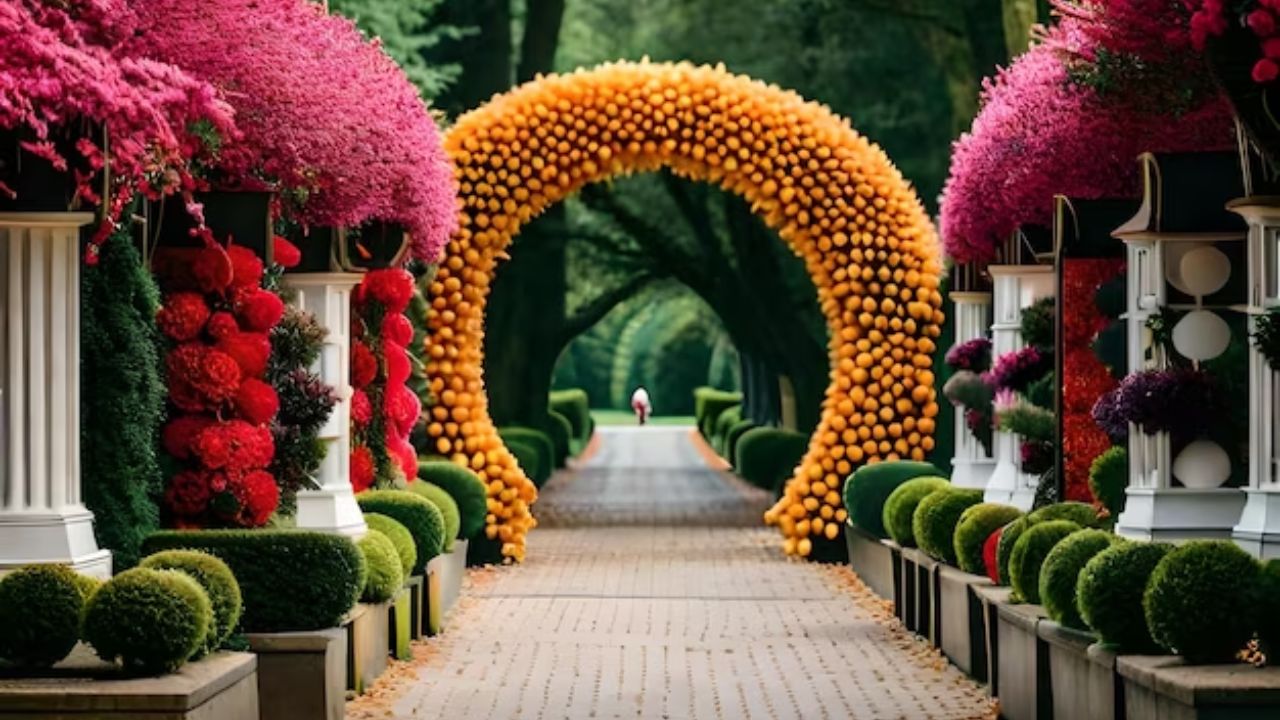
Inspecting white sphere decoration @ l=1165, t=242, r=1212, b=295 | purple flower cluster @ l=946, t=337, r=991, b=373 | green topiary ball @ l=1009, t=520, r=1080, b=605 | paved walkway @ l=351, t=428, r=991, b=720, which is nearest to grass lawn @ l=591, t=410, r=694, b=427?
paved walkway @ l=351, t=428, r=991, b=720

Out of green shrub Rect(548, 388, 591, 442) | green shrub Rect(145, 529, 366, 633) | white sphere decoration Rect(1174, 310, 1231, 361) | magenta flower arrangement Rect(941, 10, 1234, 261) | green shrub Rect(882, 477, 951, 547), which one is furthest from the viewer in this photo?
green shrub Rect(548, 388, 591, 442)

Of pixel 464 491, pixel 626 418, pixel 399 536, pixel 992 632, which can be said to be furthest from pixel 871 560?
pixel 626 418

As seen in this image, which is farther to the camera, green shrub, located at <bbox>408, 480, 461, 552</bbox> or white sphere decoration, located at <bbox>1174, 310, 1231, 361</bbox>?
green shrub, located at <bbox>408, 480, 461, 552</bbox>

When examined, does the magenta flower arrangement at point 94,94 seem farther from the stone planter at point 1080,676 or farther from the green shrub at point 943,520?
the green shrub at point 943,520

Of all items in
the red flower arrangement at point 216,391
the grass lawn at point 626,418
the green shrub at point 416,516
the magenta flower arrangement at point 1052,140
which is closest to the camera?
the red flower arrangement at point 216,391

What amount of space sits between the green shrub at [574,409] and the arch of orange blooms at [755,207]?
94.0ft

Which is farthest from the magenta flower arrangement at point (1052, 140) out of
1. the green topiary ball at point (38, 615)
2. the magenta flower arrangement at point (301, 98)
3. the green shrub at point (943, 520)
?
the green topiary ball at point (38, 615)

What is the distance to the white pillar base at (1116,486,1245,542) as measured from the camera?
13.0 meters

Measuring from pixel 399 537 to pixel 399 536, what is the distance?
17 millimetres

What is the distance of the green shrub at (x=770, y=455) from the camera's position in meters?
34.3

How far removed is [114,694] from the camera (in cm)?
979

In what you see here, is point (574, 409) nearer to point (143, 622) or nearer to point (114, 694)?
point (143, 622)

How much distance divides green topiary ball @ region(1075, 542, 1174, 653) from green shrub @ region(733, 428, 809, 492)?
21.5 m

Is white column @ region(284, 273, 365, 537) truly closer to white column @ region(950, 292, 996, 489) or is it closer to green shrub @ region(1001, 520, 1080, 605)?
green shrub @ region(1001, 520, 1080, 605)
